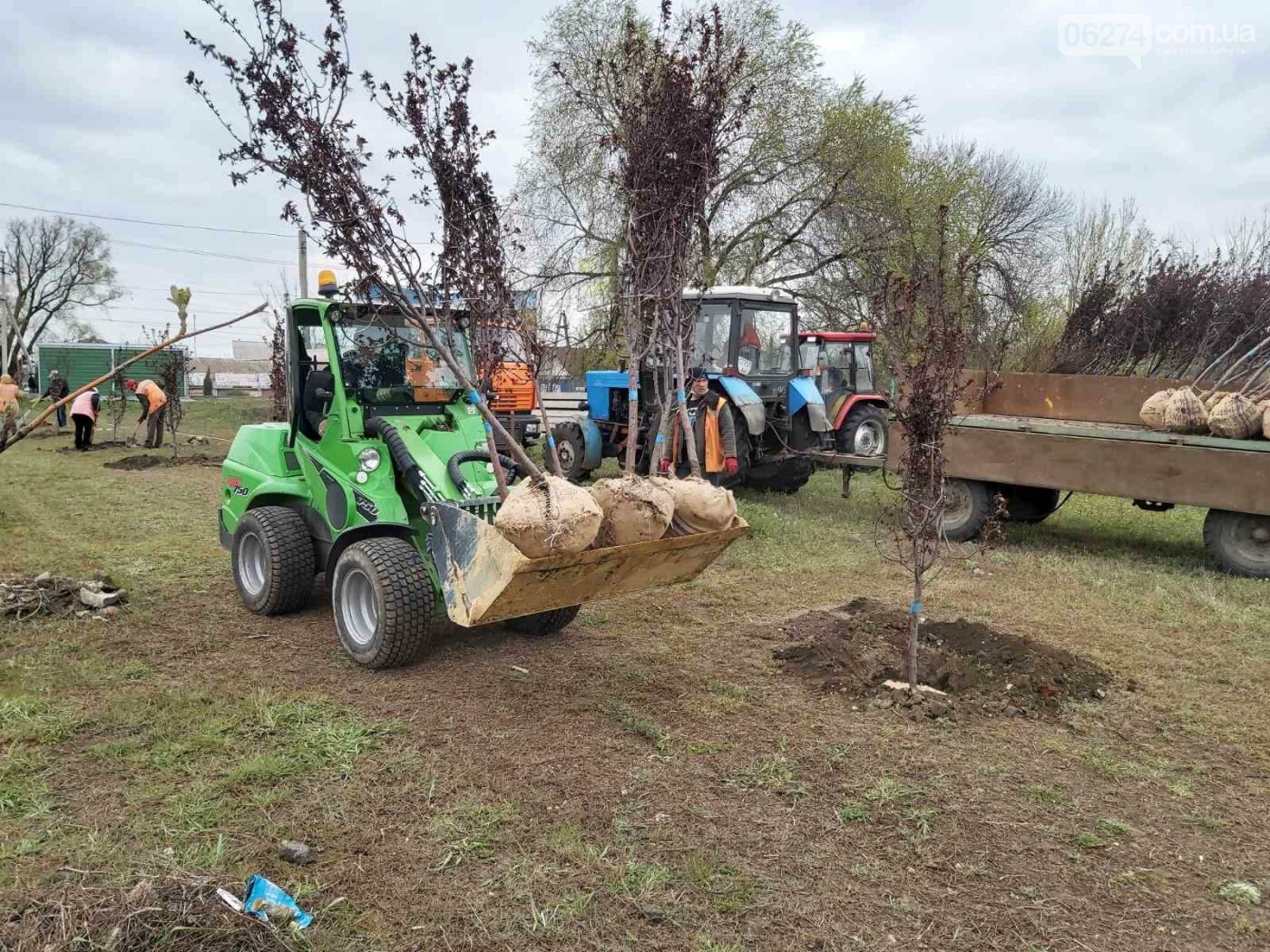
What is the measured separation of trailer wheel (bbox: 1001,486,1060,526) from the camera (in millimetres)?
10094

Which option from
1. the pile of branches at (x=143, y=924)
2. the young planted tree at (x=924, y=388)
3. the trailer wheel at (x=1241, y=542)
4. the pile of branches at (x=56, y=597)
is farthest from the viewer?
the trailer wheel at (x=1241, y=542)

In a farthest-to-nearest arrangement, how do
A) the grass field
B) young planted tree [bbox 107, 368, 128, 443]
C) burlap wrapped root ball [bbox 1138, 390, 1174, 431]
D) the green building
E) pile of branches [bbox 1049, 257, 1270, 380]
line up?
the green building → young planted tree [bbox 107, 368, 128, 443] → pile of branches [bbox 1049, 257, 1270, 380] → burlap wrapped root ball [bbox 1138, 390, 1174, 431] → the grass field

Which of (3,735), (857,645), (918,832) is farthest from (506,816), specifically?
(857,645)

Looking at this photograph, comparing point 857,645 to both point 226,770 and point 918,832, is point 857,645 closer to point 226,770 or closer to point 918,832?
point 918,832

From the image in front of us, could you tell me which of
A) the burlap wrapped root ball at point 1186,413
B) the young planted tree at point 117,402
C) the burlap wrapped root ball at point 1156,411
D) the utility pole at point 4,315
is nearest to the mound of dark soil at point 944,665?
Answer: the burlap wrapped root ball at point 1186,413

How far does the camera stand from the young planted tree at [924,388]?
4633 millimetres

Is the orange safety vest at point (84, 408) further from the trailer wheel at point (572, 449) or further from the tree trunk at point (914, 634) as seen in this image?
the tree trunk at point (914, 634)

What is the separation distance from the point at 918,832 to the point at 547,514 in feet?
6.34

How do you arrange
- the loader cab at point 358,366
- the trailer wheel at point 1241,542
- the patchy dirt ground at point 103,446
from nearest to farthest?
the loader cab at point 358,366, the trailer wheel at point 1241,542, the patchy dirt ground at point 103,446

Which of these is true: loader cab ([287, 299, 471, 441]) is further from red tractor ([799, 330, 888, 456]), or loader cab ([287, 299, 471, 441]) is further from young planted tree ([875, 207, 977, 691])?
red tractor ([799, 330, 888, 456])

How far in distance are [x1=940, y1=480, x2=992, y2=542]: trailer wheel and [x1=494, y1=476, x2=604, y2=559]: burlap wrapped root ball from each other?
6.43 meters

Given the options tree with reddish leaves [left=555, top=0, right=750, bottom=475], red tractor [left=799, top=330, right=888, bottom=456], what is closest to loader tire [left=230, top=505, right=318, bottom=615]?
tree with reddish leaves [left=555, top=0, right=750, bottom=475]

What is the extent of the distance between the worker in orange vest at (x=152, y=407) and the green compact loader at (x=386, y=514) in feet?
40.3

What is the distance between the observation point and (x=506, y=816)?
3.55 metres
